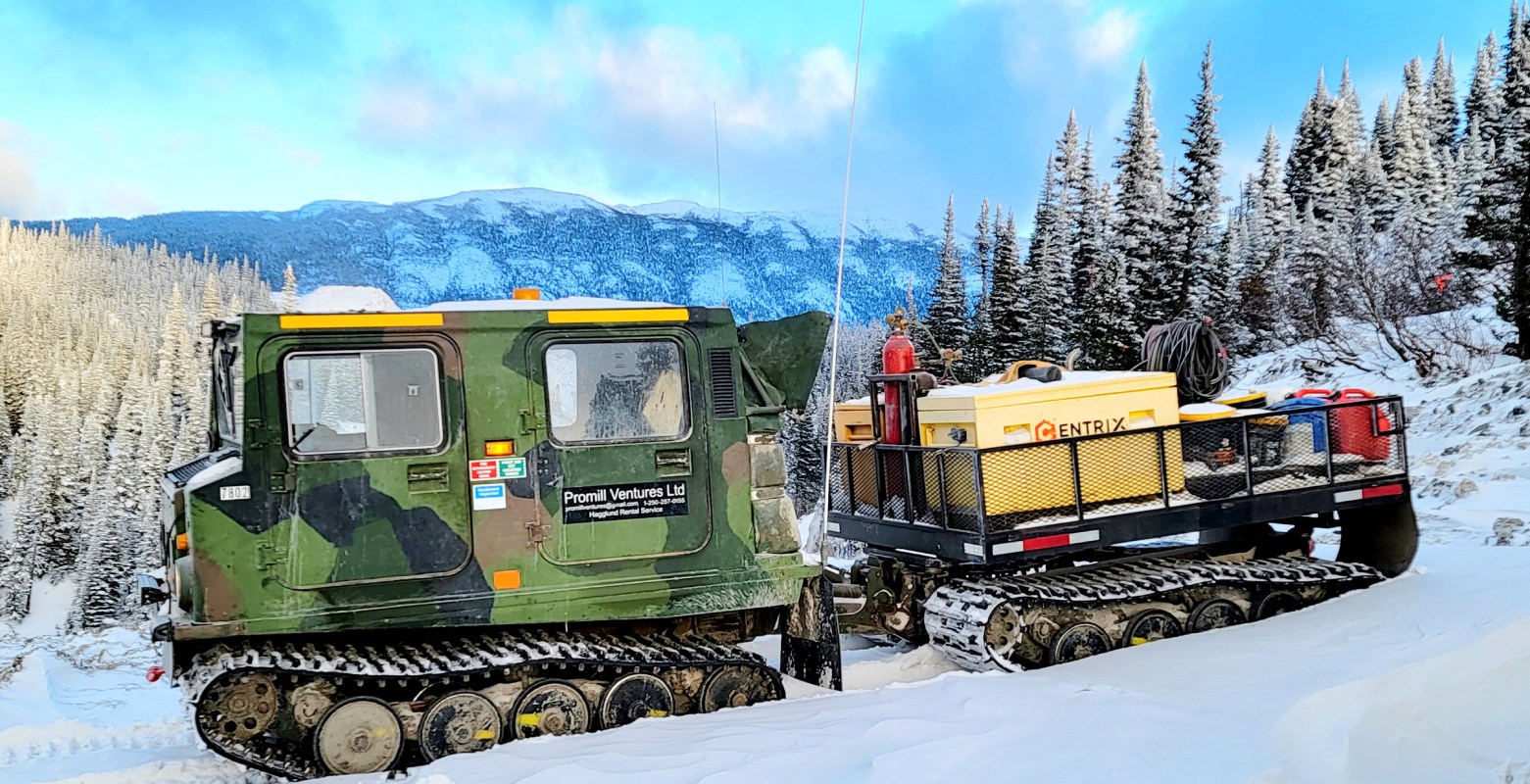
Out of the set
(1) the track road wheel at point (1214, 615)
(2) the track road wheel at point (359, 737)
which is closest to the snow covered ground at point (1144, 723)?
(2) the track road wheel at point (359, 737)

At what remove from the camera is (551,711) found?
6078 millimetres

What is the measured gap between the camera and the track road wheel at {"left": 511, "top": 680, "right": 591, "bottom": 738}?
6.03 m

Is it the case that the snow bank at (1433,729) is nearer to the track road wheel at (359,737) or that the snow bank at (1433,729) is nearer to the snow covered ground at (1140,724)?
the snow covered ground at (1140,724)

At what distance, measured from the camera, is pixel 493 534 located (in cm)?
606

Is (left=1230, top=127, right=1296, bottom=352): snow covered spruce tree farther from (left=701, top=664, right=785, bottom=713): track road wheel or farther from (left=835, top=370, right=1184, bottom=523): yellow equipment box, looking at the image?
(left=701, top=664, right=785, bottom=713): track road wheel

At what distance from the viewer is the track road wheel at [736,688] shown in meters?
6.48

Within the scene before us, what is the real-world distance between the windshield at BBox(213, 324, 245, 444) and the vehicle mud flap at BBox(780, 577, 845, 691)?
358 cm

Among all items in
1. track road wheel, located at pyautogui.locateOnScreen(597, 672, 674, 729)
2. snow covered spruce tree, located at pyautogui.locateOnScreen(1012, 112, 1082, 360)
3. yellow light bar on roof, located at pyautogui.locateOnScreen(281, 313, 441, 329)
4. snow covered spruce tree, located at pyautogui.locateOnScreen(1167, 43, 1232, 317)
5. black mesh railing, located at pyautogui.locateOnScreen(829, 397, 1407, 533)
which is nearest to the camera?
yellow light bar on roof, located at pyautogui.locateOnScreen(281, 313, 441, 329)

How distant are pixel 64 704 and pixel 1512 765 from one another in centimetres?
4348

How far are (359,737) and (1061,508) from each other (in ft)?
16.2

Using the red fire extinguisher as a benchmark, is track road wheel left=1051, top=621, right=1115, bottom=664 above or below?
below

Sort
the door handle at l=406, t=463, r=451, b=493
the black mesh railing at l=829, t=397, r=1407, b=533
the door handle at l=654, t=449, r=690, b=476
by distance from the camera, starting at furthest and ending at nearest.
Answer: the black mesh railing at l=829, t=397, r=1407, b=533 → the door handle at l=654, t=449, r=690, b=476 → the door handle at l=406, t=463, r=451, b=493

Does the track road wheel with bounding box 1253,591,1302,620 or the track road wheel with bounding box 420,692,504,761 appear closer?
the track road wheel with bounding box 420,692,504,761

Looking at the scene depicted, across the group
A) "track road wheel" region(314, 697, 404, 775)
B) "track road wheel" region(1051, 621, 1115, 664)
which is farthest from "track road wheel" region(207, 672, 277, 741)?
"track road wheel" region(1051, 621, 1115, 664)
